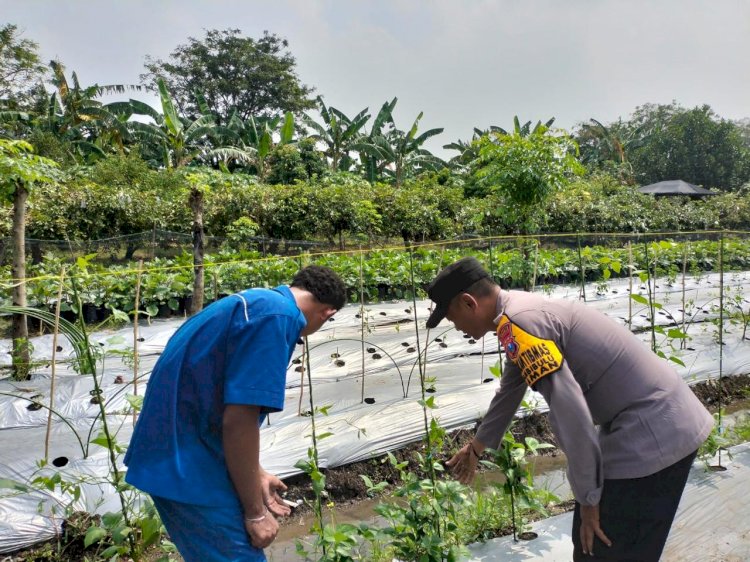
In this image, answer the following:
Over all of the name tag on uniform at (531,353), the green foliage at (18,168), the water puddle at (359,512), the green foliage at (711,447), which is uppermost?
the green foliage at (18,168)

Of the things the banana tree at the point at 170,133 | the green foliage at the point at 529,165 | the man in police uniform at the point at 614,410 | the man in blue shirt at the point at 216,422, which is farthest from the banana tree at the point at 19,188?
the banana tree at the point at 170,133

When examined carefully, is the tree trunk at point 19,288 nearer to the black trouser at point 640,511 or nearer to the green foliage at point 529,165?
the black trouser at point 640,511

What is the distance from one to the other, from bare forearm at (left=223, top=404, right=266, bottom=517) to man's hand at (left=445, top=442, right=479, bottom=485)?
3.05ft

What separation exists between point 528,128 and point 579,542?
25.2 meters

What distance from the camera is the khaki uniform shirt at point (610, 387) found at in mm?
1566

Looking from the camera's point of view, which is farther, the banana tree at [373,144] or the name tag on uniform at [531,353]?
the banana tree at [373,144]

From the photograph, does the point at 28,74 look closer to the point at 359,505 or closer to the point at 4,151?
the point at 4,151

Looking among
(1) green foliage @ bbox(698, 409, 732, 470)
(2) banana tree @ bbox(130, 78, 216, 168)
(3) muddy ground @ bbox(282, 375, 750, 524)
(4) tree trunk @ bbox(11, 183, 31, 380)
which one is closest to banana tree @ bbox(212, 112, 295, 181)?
(2) banana tree @ bbox(130, 78, 216, 168)

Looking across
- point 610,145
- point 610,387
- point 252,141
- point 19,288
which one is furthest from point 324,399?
point 610,145

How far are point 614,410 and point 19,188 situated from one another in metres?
5.10

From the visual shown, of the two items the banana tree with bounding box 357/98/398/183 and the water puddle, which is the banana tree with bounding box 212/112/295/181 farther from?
the water puddle

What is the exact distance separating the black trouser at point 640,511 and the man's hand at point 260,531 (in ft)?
3.35

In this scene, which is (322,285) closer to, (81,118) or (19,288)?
(19,288)

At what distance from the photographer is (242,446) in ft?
4.48
